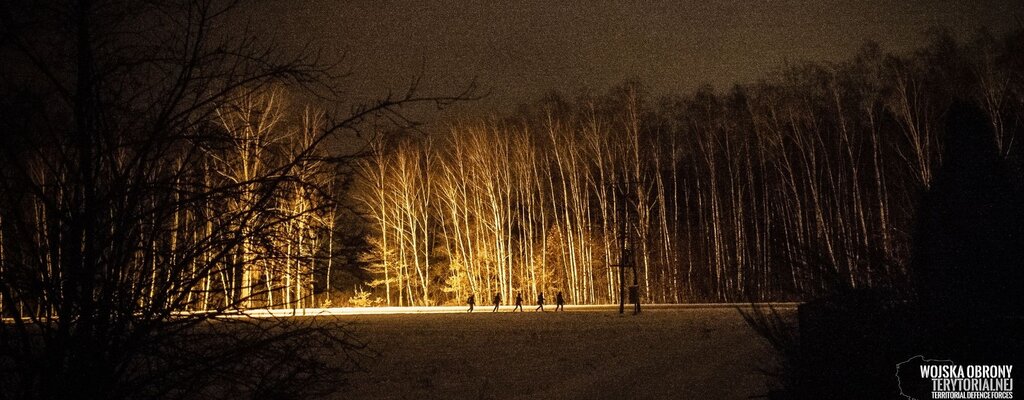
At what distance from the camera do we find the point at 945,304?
10.3 feet

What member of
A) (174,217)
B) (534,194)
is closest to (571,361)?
(174,217)

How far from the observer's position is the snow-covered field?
28.6 ft

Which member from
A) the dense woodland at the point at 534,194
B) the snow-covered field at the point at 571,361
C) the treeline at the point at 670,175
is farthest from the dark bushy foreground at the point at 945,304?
the treeline at the point at 670,175

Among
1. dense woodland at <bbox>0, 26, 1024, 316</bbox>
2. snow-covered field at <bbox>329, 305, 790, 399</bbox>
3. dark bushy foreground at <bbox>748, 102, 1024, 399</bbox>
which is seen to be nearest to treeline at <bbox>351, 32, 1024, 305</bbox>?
dense woodland at <bbox>0, 26, 1024, 316</bbox>

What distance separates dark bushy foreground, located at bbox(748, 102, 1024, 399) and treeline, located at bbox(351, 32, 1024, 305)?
1859 cm

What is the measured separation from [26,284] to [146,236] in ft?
1.75

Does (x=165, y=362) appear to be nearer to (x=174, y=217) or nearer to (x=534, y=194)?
(x=174, y=217)

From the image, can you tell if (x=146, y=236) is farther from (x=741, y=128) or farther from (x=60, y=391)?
(x=741, y=128)

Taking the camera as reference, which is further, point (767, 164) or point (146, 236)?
point (767, 164)

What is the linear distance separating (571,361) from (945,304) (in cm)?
856

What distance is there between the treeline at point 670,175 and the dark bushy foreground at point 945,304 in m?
18.6

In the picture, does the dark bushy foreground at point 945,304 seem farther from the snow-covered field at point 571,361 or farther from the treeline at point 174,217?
the snow-covered field at point 571,361

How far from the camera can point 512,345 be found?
1372 centimetres

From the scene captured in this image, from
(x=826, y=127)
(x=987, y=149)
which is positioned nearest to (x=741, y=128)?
(x=826, y=127)
